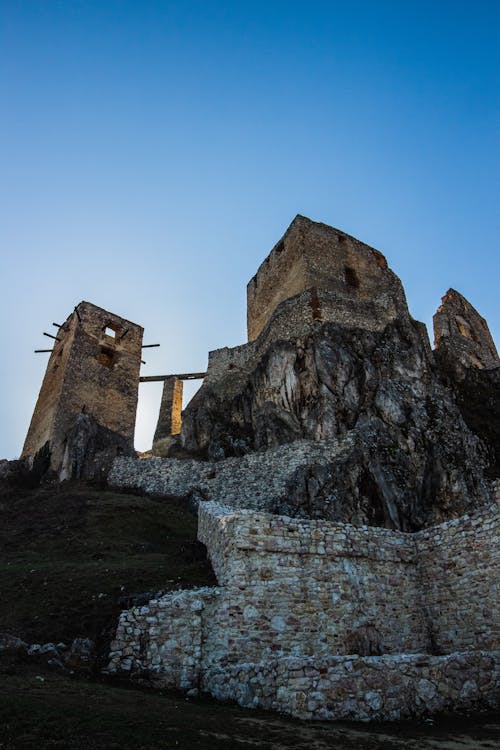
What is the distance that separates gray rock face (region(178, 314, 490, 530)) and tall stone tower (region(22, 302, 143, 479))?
4.79 m

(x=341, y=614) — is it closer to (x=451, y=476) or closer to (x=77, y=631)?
(x=77, y=631)

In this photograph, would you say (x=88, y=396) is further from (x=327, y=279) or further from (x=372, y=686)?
(x=372, y=686)

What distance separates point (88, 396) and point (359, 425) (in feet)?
56.2

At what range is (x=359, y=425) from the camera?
25125 millimetres

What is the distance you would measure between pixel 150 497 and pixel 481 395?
2318cm

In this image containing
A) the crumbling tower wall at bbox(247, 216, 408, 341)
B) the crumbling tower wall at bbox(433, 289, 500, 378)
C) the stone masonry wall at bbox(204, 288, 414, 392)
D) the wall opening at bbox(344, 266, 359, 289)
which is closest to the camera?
the stone masonry wall at bbox(204, 288, 414, 392)

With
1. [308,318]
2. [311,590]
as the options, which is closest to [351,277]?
[308,318]

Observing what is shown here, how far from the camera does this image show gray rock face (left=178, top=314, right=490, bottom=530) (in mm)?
22484

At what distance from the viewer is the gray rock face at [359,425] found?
73.8ft

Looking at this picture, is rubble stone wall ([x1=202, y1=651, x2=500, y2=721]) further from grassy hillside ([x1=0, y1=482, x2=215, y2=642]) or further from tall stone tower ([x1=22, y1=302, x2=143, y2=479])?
tall stone tower ([x1=22, y1=302, x2=143, y2=479])

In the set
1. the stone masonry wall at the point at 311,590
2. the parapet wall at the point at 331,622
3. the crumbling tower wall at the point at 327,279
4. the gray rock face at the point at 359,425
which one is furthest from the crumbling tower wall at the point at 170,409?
the stone masonry wall at the point at 311,590

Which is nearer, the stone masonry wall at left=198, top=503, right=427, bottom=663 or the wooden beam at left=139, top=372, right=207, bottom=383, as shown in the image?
the stone masonry wall at left=198, top=503, right=427, bottom=663

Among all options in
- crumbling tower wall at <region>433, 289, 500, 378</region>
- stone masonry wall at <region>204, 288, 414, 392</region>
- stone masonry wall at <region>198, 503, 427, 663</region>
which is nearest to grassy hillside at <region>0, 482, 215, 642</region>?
stone masonry wall at <region>198, 503, 427, 663</region>

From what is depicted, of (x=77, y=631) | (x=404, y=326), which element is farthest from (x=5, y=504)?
(x=404, y=326)
